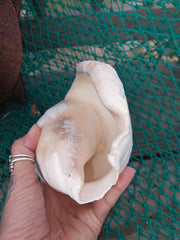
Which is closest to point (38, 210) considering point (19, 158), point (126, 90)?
point (19, 158)

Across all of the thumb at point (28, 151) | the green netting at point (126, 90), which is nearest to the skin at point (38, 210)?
the thumb at point (28, 151)

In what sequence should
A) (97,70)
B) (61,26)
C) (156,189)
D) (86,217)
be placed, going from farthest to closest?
(61,26) < (156,189) < (86,217) < (97,70)

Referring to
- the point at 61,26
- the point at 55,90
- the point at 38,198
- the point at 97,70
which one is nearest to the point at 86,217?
the point at 38,198

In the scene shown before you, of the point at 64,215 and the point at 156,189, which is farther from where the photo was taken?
the point at 156,189

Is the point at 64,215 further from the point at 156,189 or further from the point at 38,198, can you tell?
the point at 156,189

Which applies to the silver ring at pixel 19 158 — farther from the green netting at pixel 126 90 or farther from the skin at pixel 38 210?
the green netting at pixel 126 90
